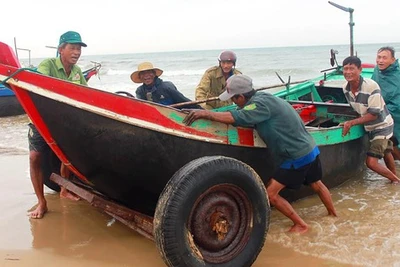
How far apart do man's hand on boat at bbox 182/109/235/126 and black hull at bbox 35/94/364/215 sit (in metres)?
0.16

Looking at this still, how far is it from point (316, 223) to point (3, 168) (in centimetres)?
472

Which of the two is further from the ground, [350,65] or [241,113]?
[350,65]

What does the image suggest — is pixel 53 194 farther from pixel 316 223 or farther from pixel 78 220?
pixel 316 223

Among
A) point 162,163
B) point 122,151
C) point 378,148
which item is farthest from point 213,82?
point 122,151

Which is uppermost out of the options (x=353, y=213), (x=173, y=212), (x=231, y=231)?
(x=173, y=212)

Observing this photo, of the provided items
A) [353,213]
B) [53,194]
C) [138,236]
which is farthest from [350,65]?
[53,194]

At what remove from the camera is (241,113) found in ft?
11.4

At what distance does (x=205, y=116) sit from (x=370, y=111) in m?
2.39

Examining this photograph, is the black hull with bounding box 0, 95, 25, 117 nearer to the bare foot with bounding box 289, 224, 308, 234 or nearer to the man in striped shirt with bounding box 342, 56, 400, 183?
the man in striped shirt with bounding box 342, 56, 400, 183

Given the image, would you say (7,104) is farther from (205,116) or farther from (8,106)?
(205,116)

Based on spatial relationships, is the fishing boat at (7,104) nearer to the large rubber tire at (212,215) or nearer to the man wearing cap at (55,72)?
the man wearing cap at (55,72)

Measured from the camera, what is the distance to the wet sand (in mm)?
3436

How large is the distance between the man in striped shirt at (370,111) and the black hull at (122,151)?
182cm

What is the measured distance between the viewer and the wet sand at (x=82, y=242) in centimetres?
344
